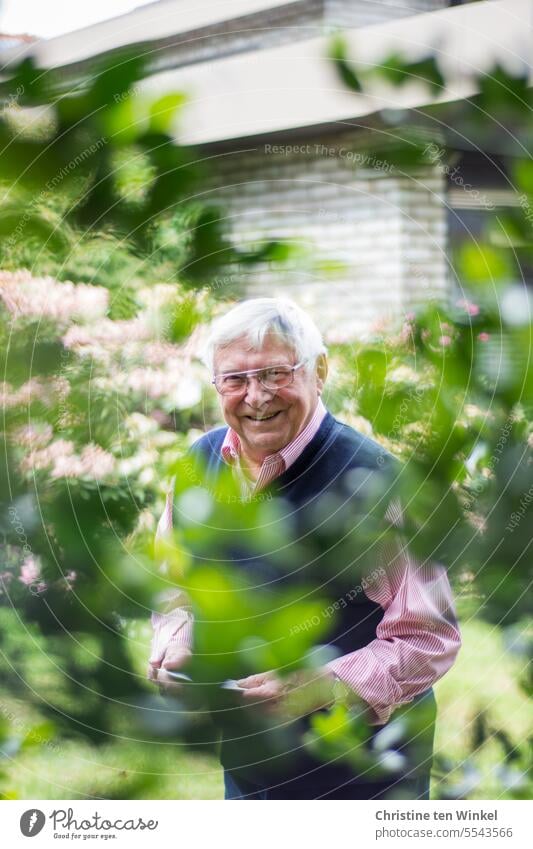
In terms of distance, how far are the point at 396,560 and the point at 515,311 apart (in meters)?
0.17

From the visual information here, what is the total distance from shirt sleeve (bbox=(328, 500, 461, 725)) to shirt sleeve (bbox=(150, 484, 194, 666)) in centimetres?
11

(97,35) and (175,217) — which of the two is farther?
(97,35)

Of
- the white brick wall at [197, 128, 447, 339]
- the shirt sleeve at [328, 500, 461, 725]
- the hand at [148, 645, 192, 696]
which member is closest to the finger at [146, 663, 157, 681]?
the hand at [148, 645, 192, 696]

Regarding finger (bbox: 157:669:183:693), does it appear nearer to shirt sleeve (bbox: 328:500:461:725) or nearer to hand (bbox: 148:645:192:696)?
hand (bbox: 148:645:192:696)

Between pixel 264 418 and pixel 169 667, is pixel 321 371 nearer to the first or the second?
pixel 264 418

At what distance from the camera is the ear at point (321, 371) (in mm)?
550

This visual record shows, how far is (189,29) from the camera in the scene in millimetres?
577

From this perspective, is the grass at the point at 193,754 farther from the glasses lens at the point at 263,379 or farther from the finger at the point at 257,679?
the glasses lens at the point at 263,379

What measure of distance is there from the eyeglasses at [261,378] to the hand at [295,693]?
0.18m

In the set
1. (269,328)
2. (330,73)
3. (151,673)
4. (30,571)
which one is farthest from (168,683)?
(330,73)

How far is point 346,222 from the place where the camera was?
0.59 metres

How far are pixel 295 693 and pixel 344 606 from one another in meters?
0.06
